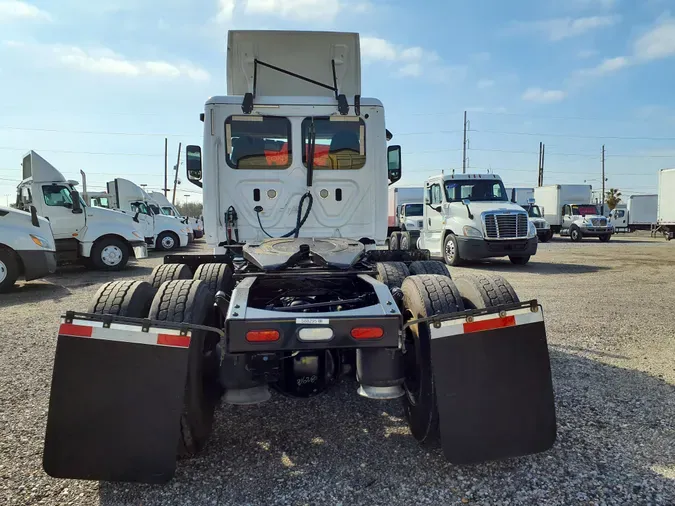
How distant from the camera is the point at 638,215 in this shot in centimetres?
3609

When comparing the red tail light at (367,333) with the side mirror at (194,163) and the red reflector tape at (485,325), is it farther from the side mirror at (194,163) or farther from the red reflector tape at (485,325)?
the side mirror at (194,163)

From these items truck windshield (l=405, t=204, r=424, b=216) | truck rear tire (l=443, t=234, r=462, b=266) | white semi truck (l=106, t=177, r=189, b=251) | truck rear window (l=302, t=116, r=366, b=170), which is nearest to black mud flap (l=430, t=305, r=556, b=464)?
truck rear window (l=302, t=116, r=366, b=170)

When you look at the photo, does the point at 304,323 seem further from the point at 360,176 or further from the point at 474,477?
the point at 360,176

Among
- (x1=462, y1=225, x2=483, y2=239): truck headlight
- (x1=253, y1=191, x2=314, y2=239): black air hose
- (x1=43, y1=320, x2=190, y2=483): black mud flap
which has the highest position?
(x1=253, y1=191, x2=314, y2=239): black air hose

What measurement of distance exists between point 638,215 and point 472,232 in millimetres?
28906

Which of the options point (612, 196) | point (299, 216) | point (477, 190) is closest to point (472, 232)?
point (477, 190)

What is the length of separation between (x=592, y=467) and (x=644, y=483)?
10.6 inches

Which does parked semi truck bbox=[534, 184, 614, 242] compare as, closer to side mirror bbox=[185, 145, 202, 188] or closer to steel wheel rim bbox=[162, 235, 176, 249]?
steel wheel rim bbox=[162, 235, 176, 249]

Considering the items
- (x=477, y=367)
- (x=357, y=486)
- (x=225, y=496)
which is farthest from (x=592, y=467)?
(x=225, y=496)

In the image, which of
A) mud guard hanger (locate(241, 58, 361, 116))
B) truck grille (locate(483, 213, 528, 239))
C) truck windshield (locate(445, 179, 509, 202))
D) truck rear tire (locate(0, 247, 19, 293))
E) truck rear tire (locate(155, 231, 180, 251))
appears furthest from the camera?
truck rear tire (locate(155, 231, 180, 251))

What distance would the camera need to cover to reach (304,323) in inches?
103

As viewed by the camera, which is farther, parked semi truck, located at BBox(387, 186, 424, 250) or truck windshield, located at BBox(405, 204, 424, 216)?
truck windshield, located at BBox(405, 204, 424, 216)

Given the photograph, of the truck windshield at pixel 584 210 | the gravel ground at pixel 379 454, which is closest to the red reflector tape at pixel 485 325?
the gravel ground at pixel 379 454

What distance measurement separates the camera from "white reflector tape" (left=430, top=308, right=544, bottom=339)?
2676mm
